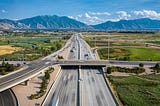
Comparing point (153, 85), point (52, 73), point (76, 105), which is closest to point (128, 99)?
point (76, 105)

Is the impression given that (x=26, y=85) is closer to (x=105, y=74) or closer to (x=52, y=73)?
(x=52, y=73)

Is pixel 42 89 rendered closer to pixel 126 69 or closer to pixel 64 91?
pixel 64 91

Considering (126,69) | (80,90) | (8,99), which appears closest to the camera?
(8,99)

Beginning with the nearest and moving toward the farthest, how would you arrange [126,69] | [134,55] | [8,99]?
[8,99]
[126,69]
[134,55]

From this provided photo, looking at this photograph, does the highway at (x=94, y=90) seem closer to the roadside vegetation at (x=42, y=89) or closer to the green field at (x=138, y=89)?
the green field at (x=138, y=89)

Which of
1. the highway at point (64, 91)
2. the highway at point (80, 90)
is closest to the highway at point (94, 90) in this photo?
the highway at point (80, 90)

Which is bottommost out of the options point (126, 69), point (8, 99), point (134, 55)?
point (8, 99)

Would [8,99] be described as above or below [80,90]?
below

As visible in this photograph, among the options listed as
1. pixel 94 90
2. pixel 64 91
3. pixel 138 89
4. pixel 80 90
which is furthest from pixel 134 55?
pixel 64 91

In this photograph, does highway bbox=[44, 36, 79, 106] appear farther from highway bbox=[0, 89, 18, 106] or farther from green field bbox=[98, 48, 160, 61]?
green field bbox=[98, 48, 160, 61]
